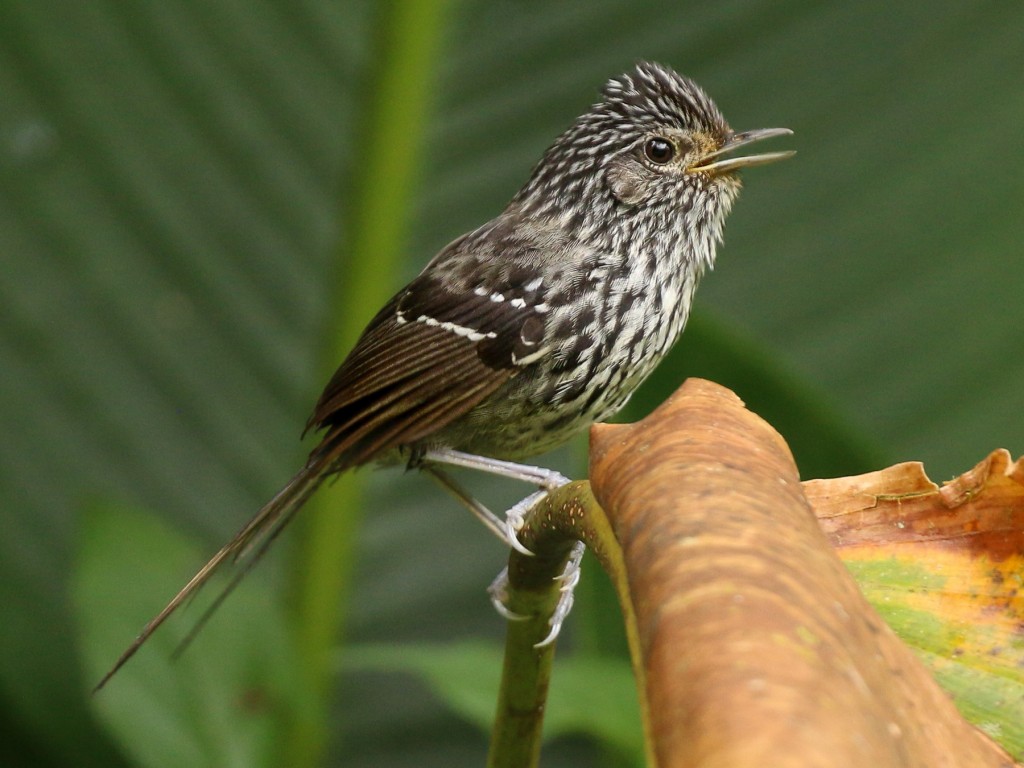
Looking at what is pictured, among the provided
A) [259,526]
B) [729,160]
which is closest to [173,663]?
[259,526]

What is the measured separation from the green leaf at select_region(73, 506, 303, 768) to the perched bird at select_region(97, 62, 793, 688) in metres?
0.33

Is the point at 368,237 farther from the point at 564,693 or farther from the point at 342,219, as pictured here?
the point at 564,693

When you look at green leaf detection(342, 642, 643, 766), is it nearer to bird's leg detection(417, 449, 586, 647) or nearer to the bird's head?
bird's leg detection(417, 449, 586, 647)

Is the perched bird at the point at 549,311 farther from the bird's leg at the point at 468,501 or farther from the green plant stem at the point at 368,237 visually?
the green plant stem at the point at 368,237

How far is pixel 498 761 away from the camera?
1990 mm

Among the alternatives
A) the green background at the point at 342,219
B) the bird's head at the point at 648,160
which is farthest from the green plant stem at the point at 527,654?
the green background at the point at 342,219

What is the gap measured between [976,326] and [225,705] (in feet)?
8.45

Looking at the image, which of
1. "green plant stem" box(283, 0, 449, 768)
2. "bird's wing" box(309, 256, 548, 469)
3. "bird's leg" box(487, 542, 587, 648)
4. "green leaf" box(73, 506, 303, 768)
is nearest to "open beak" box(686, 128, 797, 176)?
"bird's wing" box(309, 256, 548, 469)

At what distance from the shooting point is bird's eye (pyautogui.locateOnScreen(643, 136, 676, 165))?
3480 millimetres

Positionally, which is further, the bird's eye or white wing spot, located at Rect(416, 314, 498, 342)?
the bird's eye

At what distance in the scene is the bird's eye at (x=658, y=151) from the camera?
3.48 meters

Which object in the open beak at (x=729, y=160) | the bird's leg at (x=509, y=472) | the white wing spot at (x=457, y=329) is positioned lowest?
the bird's leg at (x=509, y=472)

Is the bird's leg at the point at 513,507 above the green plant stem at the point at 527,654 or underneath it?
underneath

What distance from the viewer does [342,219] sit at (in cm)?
448
